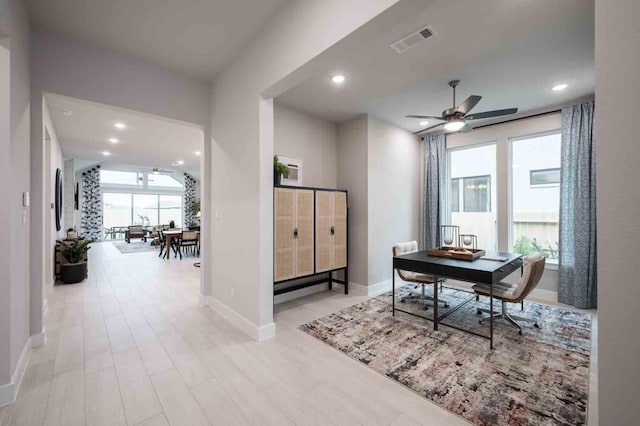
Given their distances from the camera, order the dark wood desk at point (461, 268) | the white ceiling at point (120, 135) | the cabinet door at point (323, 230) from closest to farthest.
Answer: the dark wood desk at point (461, 268) → the cabinet door at point (323, 230) → the white ceiling at point (120, 135)

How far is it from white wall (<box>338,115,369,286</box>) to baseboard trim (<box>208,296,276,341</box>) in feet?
6.55

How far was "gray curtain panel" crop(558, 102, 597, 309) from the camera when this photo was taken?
367cm

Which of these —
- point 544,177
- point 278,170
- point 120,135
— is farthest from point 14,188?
point 544,177

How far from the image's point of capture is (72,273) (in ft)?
15.7

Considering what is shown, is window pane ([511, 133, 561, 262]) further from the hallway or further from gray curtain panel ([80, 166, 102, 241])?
gray curtain panel ([80, 166, 102, 241])

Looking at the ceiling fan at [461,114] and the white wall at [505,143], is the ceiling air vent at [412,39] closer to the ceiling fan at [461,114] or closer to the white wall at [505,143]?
the ceiling fan at [461,114]

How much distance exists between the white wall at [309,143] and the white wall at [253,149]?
36.6 inches

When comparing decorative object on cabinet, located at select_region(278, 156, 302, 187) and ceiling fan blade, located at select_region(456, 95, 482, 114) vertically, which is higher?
ceiling fan blade, located at select_region(456, 95, 482, 114)

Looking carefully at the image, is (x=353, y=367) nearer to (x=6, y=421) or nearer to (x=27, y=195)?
(x=6, y=421)

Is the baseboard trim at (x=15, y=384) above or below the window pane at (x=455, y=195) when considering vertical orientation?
below

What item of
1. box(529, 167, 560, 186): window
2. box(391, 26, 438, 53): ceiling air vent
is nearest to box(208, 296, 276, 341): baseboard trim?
box(391, 26, 438, 53): ceiling air vent

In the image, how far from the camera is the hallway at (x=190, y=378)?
5.65ft

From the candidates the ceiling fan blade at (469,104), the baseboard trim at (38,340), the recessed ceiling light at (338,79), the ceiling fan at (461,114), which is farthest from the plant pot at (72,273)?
the ceiling fan blade at (469,104)

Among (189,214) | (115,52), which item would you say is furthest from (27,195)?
(189,214)
